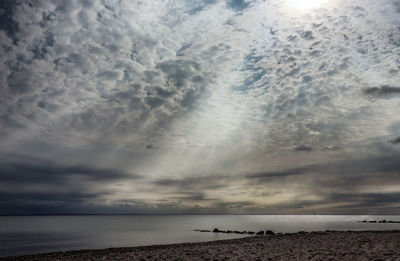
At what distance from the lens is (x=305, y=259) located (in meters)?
15.5

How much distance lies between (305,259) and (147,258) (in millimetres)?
9435

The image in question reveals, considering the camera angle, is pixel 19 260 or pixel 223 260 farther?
pixel 19 260

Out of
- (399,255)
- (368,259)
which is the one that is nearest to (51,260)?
(368,259)

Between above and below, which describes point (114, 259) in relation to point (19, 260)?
above

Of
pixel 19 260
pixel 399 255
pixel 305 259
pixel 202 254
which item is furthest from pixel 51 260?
pixel 399 255

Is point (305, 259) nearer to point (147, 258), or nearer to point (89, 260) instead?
point (147, 258)

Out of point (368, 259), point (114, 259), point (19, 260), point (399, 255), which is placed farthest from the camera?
point (19, 260)

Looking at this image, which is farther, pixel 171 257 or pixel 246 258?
pixel 171 257

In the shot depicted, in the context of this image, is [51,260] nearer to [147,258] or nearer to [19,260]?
[19,260]

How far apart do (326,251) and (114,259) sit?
1361 centimetres

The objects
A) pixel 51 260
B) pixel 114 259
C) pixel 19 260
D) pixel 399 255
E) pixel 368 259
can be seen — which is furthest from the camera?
pixel 19 260

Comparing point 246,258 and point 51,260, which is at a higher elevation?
point 246,258

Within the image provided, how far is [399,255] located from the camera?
15.7 metres

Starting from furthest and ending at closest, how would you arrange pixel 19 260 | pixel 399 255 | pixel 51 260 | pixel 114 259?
pixel 19 260 < pixel 51 260 < pixel 114 259 < pixel 399 255
